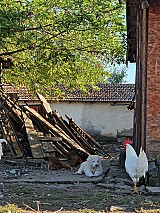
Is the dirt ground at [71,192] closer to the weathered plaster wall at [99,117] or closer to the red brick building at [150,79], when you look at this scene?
the red brick building at [150,79]

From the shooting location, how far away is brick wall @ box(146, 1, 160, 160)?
9383 mm

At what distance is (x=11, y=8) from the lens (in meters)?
12.1

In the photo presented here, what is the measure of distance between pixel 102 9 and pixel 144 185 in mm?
6112

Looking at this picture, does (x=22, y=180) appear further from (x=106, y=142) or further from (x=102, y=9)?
(x=106, y=142)

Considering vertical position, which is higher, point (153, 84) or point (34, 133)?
point (153, 84)

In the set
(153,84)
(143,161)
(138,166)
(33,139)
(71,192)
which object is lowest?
(71,192)

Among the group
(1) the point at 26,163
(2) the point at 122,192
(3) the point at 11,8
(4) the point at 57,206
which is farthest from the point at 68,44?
(4) the point at 57,206

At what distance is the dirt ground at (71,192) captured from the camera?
677 centimetres

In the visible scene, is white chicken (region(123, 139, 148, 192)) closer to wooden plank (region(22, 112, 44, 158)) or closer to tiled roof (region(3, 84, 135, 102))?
wooden plank (region(22, 112, 44, 158))

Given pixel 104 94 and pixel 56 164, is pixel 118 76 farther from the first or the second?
pixel 56 164

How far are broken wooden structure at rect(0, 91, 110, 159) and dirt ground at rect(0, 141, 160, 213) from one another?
236cm

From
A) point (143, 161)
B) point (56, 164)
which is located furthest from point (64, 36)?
point (143, 161)

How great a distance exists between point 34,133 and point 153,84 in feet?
22.1

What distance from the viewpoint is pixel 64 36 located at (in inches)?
550
